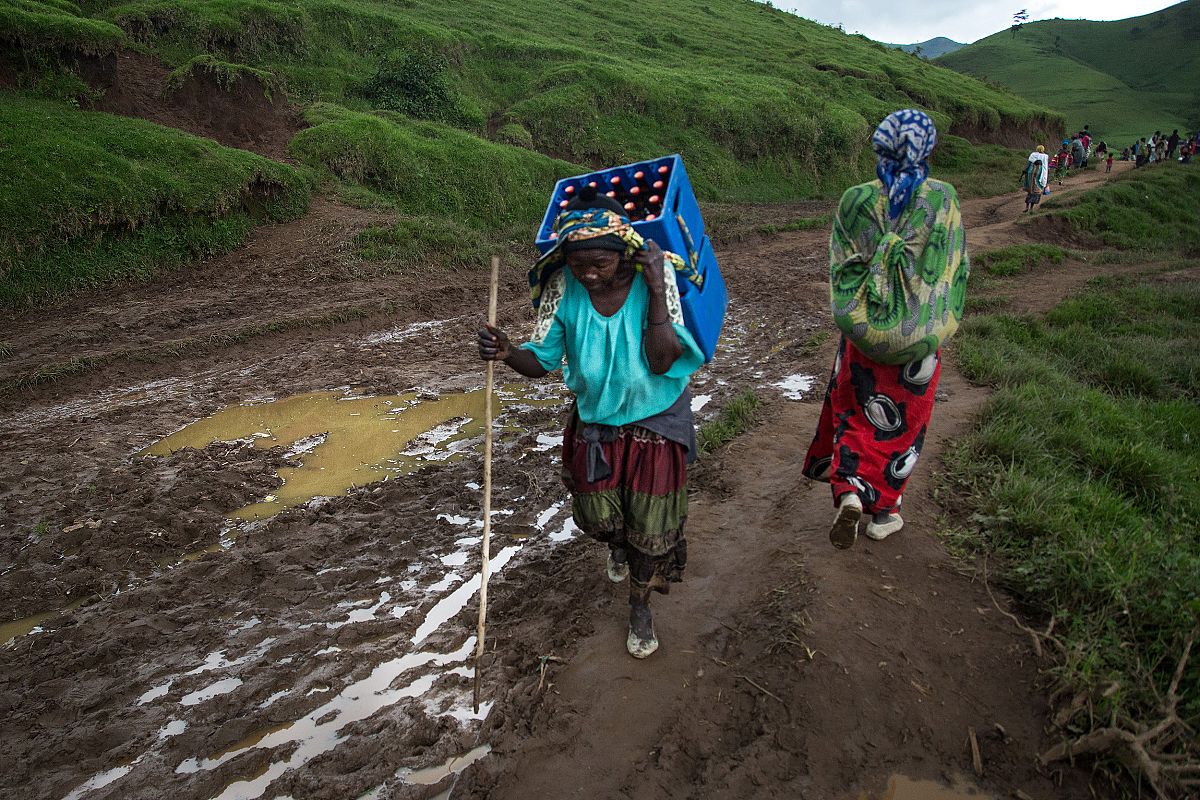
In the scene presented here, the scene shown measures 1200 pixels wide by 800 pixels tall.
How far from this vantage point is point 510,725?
2.59 meters

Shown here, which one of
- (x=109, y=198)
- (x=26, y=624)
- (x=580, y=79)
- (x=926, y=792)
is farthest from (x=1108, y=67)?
(x=26, y=624)

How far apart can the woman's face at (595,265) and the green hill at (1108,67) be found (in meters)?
50.4

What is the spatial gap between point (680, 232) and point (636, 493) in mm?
1109

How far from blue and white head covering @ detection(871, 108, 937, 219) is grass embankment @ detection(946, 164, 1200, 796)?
1.59 metres

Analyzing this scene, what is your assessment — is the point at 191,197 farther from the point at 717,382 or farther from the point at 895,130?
the point at 895,130

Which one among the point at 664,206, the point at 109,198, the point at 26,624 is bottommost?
Result: the point at 26,624

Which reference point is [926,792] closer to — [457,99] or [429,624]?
[429,624]

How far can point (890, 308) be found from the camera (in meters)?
2.85

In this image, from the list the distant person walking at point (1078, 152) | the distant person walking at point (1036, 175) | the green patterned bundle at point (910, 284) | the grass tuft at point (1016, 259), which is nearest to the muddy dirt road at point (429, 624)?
the green patterned bundle at point (910, 284)

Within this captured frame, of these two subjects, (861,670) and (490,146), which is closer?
(861,670)

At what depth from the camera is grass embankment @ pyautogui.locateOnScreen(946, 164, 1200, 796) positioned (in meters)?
2.32

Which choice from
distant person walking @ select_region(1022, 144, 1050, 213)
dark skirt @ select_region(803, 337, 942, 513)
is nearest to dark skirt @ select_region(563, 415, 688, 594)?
dark skirt @ select_region(803, 337, 942, 513)

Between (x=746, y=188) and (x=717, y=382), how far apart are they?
Result: 15260 mm

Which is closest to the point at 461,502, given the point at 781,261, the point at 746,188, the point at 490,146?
the point at 781,261
